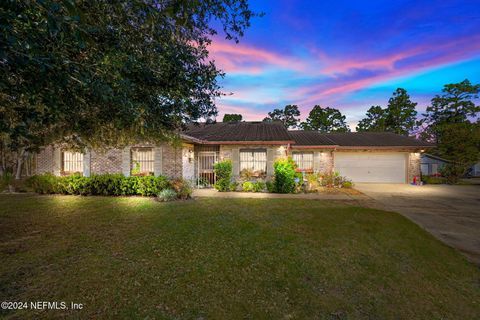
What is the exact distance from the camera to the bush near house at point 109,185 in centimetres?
1080

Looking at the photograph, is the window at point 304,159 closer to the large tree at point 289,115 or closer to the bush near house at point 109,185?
the bush near house at point 109,185

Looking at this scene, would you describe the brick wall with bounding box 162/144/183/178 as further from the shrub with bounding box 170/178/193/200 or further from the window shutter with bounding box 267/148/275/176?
the window shutter with bounding box 267/148/275/176

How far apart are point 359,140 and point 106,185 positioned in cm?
1950

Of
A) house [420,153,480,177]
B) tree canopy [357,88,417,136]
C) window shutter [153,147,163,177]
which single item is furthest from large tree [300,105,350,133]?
window shutter [153,147,163,177]

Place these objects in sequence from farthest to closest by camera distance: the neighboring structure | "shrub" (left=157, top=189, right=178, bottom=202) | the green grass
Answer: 1. the neighboring structure
2. "shrub" (left=157, top=189, right=178, bottom=202)
3. the green grass

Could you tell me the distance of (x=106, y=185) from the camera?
36.1ft

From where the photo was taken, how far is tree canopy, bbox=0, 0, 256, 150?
7.52 feet

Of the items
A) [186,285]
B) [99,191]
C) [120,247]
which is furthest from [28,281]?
[99,191]

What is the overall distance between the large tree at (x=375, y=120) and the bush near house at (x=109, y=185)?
3687cm

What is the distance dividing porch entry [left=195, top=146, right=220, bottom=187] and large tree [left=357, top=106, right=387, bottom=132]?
3287cm

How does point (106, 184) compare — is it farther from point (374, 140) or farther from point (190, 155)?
point (374, 140)

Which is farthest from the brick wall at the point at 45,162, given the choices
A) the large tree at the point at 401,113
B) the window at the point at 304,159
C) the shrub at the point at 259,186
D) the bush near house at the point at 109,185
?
the large tree at the point at 401,113

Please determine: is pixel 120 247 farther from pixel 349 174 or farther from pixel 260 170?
pixel 349 174

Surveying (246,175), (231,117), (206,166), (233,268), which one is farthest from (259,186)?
(231,117)
